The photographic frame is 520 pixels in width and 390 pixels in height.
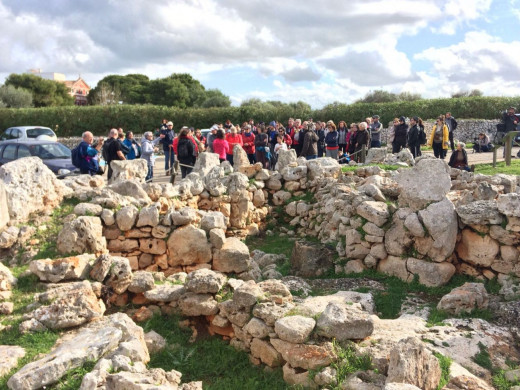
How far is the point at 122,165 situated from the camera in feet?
39.3

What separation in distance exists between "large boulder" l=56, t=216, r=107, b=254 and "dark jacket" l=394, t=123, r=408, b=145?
12325mm

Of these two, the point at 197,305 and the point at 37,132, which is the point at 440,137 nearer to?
the point at 197,305

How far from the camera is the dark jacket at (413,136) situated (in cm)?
1723

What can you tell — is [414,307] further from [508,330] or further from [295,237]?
[295,237]

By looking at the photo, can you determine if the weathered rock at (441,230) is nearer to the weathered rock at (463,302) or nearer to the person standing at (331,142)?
the weathered rock at (463,302)

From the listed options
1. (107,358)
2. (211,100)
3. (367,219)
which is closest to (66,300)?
(107,358)

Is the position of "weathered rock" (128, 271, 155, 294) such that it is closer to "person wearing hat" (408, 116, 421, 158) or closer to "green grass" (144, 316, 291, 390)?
"green grass" (144, 316, 291, 390)

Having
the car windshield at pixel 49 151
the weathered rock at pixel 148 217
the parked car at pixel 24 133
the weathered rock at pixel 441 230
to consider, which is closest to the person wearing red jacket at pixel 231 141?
the car windshield at pixel 49 151

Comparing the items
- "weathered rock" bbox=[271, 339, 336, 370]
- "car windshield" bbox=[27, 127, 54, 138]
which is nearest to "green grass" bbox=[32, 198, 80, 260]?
"weathered rock" bbox=[271, 339, 336, 370]

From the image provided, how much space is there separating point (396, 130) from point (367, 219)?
8.71m

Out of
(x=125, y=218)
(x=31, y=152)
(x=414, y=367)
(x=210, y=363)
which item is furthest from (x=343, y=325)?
(x=31, y=152)

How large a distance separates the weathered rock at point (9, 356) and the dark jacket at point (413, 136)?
14424 millimetres

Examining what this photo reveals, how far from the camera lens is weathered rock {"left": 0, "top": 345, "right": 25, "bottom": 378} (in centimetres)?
570

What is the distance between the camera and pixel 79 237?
338 inches
